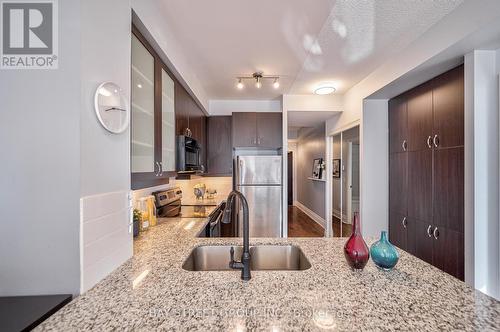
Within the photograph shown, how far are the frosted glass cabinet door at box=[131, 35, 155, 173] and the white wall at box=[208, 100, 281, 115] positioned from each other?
2321 millimetres

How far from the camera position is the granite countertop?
714 millimetres

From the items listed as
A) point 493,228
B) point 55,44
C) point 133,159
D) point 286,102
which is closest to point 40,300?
point 133,159

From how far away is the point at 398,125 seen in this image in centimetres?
275

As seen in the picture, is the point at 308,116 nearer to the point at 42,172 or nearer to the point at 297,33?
the point at 297,33

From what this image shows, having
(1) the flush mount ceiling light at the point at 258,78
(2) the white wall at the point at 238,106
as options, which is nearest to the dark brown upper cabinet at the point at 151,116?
(1) the flush mount ceiling light at the point at 258,78

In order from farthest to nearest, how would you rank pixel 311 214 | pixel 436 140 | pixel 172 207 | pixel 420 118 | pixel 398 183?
1. pixel 311 214
2. pixel 398 183
3. pixel 172 207
4. pixel 420 118
5. pixel 436 140

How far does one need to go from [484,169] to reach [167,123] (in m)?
2.42

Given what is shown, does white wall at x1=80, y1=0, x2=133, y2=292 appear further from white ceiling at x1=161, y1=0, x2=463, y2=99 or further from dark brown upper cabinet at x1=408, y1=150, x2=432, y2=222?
dark brown upper cabinet at x1=408, y1=150, x2=432, y2=222

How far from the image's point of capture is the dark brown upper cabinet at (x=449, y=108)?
190 cm

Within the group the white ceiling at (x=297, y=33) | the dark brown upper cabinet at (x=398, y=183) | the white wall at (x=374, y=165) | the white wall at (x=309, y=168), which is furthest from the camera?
the white wall at (x=309, y=168)

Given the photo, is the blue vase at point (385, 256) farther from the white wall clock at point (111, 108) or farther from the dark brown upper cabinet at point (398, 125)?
the dark brown upper cabinet at point (398, 125)

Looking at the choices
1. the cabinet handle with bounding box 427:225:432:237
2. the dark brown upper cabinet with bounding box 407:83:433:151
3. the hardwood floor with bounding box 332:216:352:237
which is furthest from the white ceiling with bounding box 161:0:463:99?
the hardwood floor with bounding box 332:216:352:237

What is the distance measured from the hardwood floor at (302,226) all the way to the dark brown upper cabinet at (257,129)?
6.94 ft

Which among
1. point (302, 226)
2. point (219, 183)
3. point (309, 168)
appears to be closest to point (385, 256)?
point (219, 183)
